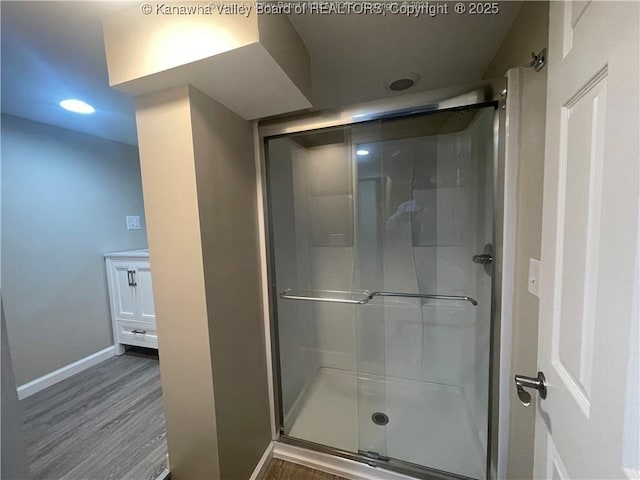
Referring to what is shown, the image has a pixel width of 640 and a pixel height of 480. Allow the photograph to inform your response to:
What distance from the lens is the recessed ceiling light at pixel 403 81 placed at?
141 centimetres

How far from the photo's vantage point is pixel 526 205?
932mm

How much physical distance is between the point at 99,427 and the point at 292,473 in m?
1.26

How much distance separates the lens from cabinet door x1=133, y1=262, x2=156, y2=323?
6.94 feet

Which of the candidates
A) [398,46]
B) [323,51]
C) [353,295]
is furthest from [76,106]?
[353,295]

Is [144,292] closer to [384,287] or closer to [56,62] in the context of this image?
[56,62]

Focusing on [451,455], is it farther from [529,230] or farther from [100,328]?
[100,328]

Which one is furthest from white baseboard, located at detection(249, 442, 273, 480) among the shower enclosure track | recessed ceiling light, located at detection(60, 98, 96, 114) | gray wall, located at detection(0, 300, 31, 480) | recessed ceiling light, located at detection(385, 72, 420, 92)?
recessed ceiling light, located at detection(60, 98, 96, 114)

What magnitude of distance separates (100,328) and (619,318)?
3188mm

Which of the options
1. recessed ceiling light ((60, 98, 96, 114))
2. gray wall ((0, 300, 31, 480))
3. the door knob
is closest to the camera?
gray wall ((0, 300, 31, 480))

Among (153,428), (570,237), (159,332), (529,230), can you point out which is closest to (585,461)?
(570,237)

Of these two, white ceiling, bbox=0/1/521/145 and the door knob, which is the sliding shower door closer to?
white ceiling, bbox=0/1/521/145

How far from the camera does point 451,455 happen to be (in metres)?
1.38

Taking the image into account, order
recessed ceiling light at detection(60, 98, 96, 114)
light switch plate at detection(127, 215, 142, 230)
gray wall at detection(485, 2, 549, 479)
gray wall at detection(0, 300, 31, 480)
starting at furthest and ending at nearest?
light switch plate at detection(127, 215, 142, 230)
recessed ceiling light at detection(60, 98, 96, 114)
gray wall at detection(485, 2, 549, 479)
gray wall at detection(0, 300, 31, 480)

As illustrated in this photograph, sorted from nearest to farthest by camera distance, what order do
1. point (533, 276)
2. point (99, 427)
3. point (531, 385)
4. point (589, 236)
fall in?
point (589, 236) < point (531, 385) < point (533, 276) < point (99, 427)
